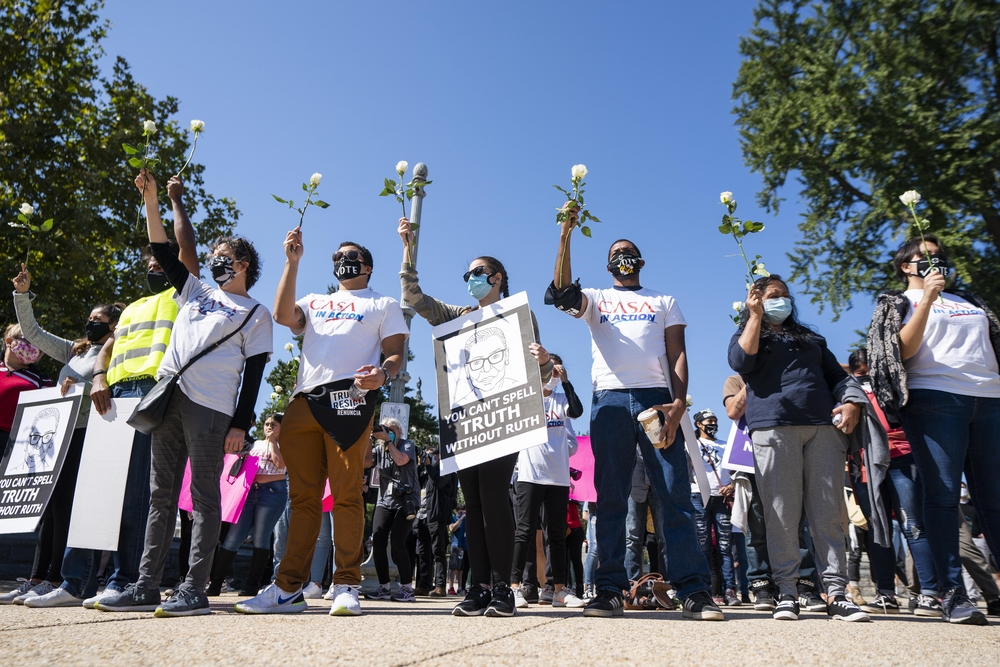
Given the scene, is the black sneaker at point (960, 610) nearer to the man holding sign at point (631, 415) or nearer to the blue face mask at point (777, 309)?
the man holding sign at point (631, 415)

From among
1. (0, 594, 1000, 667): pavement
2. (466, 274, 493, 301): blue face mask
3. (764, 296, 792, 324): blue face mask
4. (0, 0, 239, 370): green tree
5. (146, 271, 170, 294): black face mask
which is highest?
(0, 0, 239, 370): green tree

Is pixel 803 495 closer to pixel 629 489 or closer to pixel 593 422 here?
pixel 629 489

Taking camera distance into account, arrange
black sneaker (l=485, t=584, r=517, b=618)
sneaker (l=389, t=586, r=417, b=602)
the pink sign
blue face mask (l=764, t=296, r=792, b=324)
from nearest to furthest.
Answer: black sneaker (l=485, t=584, r=517, b=618) → blue face mask (l=764, t=296, r=792, b=324) → sneaker (l=389, t=586, r=417, b=602) → the pink sign

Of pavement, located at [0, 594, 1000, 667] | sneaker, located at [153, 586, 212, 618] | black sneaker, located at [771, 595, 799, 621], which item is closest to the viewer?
pavement, located at [0, 594, 1000, 667]

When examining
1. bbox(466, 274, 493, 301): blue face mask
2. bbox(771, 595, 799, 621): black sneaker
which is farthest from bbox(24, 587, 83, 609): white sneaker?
bbox(771, 595, 799, 621): black sneaker

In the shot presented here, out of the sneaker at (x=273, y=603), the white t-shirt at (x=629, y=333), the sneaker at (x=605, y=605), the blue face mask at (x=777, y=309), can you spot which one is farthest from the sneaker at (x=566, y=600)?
the blue face mask at (x=777, y=309)

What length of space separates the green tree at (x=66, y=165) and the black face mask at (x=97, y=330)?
388 inches

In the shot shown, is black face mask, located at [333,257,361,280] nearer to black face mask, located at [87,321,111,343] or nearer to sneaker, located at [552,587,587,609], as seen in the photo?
black face mask, located at [87,321,111,343]

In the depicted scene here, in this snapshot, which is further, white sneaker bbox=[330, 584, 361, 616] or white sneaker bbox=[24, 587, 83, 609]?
white sneaker bbox=[24, 587, 83, 609]

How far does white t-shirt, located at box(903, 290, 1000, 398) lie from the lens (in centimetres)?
442

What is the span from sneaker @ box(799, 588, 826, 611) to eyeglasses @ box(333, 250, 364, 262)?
3.50 meters

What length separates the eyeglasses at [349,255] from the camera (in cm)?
470

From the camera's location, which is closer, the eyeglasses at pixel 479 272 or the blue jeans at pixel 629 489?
the blue jeans at pixel 629 489

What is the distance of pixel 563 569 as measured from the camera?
6.55 m
